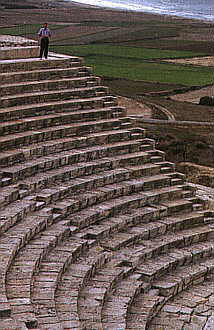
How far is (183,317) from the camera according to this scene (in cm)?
1451

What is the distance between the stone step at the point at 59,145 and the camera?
54.5 feet

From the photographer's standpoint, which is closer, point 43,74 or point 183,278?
point 183,278

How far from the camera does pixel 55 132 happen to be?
60.5 feet

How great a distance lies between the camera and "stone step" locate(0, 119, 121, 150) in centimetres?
1720

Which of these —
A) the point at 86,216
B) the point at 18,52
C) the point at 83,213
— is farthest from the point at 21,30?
the point at 86,216

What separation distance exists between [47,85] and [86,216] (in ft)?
16.8

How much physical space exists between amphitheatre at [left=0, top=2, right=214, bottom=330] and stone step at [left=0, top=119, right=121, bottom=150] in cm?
3

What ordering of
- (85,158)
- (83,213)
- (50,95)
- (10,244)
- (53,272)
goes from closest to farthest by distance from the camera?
(10,244), (53,272), (83,213), (85,158), (50,95)

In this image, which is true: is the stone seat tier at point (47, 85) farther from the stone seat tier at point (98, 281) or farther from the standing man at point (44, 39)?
the stone seat tier at point (98, 281)

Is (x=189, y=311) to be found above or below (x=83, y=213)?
below

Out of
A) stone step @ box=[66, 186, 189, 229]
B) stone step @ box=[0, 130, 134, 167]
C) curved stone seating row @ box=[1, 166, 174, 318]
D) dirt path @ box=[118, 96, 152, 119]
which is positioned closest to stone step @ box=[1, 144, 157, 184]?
stone step @ box=[0, 130, 134, 167]

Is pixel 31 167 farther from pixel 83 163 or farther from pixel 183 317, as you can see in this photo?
pixel 183 317

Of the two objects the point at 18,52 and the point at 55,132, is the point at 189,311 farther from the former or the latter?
the point at 18,52

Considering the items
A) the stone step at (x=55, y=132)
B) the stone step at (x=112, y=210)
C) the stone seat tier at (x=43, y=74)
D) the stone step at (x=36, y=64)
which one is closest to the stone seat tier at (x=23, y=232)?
the stone step at (x=112, y=210)
